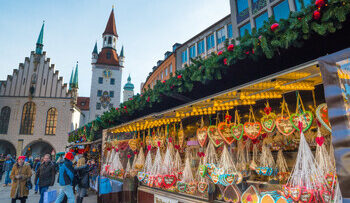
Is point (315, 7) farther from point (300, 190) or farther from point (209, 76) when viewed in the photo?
point (300, 190)

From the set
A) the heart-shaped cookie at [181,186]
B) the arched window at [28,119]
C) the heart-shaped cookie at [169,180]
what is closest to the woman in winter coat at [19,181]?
the heart-shaped cookie at [169,180]

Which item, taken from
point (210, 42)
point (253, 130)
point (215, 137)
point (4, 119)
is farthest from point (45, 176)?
point (4, 119)

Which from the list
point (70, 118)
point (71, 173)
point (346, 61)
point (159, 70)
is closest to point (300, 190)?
point (346, 61)

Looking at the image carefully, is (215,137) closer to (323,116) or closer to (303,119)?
(303,119)

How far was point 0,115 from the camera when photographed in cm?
2852

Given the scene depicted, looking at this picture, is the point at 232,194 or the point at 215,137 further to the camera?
the point at 215,137

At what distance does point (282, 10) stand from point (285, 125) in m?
10.8

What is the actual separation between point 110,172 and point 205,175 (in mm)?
4153

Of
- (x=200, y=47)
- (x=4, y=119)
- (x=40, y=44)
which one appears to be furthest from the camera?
(x=40, y=44)

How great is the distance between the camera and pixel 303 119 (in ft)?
8.89

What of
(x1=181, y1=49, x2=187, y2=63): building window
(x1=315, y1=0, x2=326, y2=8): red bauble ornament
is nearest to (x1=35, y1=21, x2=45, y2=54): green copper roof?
(x1=181, y1=49, x2=187, y2=63): building window

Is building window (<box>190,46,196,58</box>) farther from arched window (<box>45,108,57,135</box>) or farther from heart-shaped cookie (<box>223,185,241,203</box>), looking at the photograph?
arched window (<box>45,108,57,135</box>)

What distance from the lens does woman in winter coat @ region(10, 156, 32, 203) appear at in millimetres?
6121

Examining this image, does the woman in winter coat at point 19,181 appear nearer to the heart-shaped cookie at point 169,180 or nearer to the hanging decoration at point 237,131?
the heart-shaped cookie at point 169,180
